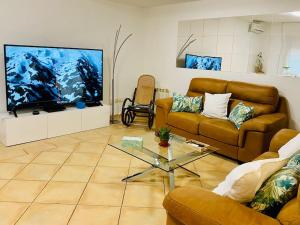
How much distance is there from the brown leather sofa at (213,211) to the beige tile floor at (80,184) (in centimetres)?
81

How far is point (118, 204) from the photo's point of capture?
7.98 ft

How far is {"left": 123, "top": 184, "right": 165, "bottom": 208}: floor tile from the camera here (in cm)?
246

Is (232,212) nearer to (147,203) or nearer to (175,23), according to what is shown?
(147,203)

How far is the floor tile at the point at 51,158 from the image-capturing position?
10.7ft

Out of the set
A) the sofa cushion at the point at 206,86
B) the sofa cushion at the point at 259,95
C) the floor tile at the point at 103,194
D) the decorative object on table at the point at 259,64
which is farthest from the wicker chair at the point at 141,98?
the floor tile at the point at 103,194

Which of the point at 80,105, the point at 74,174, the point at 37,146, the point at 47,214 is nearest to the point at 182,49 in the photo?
the point at 80,105

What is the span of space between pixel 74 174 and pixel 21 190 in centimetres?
56

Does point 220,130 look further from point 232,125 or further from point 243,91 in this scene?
point 243,91

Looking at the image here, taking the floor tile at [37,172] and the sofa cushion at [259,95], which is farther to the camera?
the sofa cushion at [259,95]

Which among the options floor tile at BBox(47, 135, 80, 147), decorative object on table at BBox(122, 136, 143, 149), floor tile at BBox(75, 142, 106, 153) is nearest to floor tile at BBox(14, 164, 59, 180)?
floor tile at BBox(75, 142, 106, 153)

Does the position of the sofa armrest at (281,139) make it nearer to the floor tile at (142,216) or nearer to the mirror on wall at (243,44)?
the floor tile at (142,216)

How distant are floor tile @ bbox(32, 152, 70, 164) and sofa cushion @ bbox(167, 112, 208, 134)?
161 cm

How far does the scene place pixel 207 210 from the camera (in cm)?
135

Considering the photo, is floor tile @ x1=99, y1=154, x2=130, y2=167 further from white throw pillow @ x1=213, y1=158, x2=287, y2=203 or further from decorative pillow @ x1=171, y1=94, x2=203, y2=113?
white throw pillow @ x1=213, y1=158, x2=287, y2=203
